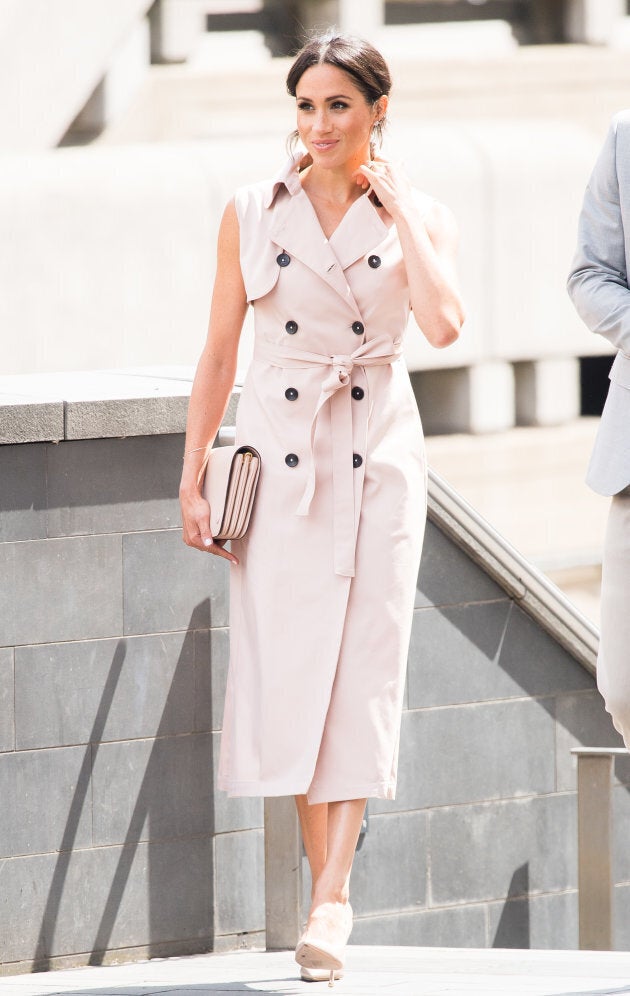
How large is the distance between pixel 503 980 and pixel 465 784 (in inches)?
54.6

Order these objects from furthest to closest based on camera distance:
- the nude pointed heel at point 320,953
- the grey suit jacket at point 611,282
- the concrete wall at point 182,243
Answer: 1. the concrete wall at point 182,243
2. the nude pointed heel at point 320,953
3. the grey suit jacket at point 611,282

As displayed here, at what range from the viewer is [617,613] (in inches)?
149

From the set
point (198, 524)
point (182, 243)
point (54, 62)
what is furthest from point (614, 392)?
point (54, 62)

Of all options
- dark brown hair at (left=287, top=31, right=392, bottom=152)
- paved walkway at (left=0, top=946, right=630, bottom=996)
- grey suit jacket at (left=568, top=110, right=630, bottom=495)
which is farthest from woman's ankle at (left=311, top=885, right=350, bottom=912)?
dark brown hair at (left=287, top=31, right=392, bottom=152)

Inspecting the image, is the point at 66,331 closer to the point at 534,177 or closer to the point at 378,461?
the point at 534,177

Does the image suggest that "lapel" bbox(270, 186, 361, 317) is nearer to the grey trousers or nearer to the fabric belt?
the fabric belt

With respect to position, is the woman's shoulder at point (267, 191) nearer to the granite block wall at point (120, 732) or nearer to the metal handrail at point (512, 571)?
the granite block wall at point (120, 732)

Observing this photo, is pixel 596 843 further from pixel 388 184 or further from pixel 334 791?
pixel 388 184

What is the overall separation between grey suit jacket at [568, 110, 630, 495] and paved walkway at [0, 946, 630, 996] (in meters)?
1.11

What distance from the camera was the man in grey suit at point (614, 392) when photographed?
12.4 ft

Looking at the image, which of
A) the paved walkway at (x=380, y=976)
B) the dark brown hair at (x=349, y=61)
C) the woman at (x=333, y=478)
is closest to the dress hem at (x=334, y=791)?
the woman at (x=333, y=478)

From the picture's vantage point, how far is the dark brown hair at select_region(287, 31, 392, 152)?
13.0 ft

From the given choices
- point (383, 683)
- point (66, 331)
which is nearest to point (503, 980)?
point (383, 683)

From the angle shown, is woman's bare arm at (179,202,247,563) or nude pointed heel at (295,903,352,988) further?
woman's bare arm at (179,202,247,563)
